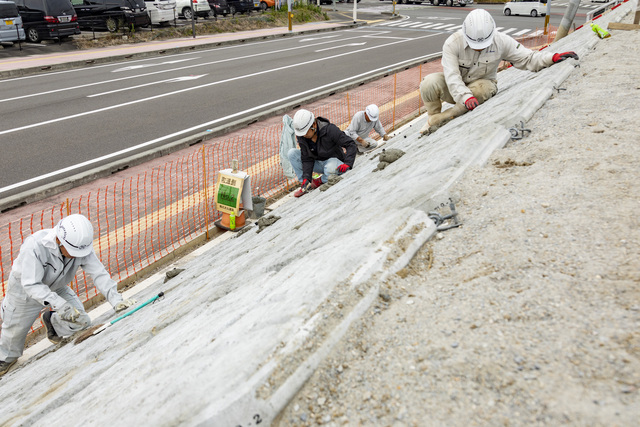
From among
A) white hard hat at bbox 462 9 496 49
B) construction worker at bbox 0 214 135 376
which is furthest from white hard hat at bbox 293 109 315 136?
construction worker at bbox 0 214 135 376

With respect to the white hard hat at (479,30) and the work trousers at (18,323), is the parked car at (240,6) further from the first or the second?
the work trousers at (18,323)

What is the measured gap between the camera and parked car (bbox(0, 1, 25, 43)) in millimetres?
18734

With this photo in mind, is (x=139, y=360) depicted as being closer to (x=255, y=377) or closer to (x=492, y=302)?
(x=255, y=377)

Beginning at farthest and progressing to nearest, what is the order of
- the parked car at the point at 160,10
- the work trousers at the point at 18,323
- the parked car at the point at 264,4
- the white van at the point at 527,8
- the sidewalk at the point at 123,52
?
the white van at the point at 527,8
the parked car at the point at 264,4
the parked car at the point at 160,10
the sidewalk at the point at 123,52
the work trousers at the point at 18,323

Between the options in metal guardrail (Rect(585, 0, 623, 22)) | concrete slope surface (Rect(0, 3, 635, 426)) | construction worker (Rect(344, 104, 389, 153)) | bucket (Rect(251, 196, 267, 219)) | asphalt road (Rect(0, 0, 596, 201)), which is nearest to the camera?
concrete slope surface (Rect(0, 3, 635, 426))

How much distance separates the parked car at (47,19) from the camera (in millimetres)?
20203

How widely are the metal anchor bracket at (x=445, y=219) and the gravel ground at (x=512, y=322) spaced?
0.05 metres

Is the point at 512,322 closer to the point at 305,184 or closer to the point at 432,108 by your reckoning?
the point at 432,108

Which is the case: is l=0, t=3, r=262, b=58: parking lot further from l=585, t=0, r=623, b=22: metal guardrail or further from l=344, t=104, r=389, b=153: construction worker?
l=585, t=0, r=623, b=22: metal guardrail

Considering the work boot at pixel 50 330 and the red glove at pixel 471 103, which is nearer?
the work boot at pixel 50 330

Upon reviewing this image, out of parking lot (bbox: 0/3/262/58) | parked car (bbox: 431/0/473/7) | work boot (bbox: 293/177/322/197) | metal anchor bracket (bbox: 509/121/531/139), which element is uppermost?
parked car (bbox: 431/0/473/7)

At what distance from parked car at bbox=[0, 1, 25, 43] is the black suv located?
3.98 meters

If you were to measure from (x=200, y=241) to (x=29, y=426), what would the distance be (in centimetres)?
429

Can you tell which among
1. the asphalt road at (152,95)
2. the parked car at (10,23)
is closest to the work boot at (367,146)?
the asphalt road at (152,95)
